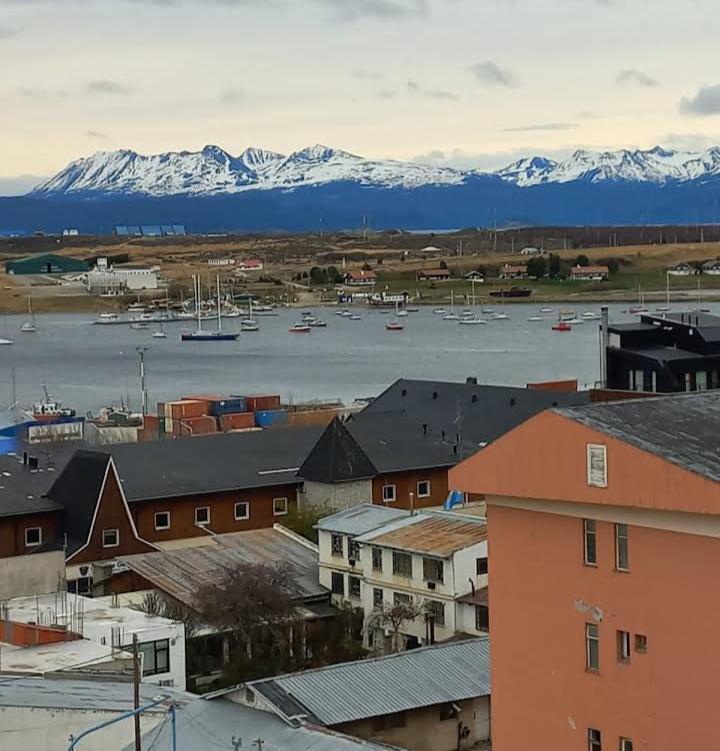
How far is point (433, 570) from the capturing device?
14188 millimetres

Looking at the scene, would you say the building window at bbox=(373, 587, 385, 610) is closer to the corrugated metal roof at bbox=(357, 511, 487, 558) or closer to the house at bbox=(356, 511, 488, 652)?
the house at bbox=(356, 511, 488, 652)

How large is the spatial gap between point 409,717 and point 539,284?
98686 mm

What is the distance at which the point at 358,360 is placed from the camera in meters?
62.4

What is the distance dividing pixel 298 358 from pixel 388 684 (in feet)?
178

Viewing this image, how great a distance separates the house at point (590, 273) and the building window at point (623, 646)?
333ft

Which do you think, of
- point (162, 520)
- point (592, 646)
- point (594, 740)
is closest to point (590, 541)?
point (592, 646)

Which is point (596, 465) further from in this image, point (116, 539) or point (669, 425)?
point (116, 539)

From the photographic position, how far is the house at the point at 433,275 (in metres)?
110

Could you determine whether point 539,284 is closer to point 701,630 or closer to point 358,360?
point 358,360

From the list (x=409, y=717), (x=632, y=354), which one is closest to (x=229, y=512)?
(x=632, y=354)

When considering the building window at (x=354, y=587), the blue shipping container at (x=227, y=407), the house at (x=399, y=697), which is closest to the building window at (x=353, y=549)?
the building window at (x=354, y=587)

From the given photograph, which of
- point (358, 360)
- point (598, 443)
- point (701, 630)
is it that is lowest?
point (358, 360)

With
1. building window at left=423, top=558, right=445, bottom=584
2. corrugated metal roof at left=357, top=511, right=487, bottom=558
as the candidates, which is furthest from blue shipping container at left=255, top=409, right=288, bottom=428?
building window at left=423, top=558, right=445, bottom=584

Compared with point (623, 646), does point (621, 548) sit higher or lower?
higher
